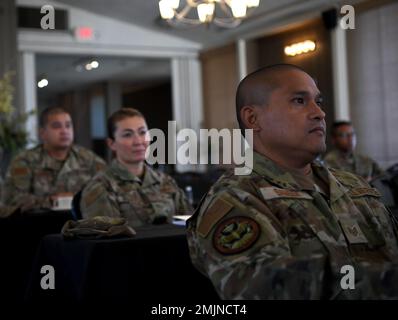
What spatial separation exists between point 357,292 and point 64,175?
3115 millimetres

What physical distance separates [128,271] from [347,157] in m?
4.07

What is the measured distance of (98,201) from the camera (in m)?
2.55

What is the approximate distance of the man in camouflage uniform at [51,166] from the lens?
393cm

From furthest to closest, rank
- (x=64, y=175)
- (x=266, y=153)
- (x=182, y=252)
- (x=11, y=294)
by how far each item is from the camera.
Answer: (x=64, y=175) < (x=11, y=294) < (x=182, y=252) < (x=266, y=153)

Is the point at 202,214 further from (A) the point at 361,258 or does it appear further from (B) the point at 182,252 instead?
(B) the point at 182,252

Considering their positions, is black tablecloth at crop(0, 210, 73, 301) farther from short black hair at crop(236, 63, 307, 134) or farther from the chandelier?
the chandelier

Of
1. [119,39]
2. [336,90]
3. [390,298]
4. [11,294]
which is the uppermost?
[119,39]

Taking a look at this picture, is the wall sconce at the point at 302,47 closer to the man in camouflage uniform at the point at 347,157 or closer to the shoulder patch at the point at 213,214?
the shoulder patch at the point at 213,214

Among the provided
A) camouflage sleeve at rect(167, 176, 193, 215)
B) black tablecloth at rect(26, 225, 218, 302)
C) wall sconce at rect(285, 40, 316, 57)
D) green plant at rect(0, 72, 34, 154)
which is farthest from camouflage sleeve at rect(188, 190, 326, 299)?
green plant at rect(0, 72, 34, 154)

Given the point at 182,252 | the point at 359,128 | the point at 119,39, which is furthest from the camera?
the point at 119,39

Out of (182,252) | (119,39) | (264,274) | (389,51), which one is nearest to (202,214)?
(264,274)

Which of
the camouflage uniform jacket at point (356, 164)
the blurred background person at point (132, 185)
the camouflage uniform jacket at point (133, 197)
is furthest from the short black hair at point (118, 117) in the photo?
the camouflage uniform jacket at point (356, 164)

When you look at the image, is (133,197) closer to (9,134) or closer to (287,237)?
Answer: (287,237)

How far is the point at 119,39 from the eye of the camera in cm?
891
